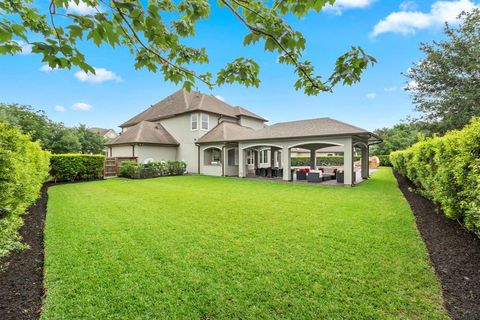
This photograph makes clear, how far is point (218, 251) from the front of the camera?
454 cm

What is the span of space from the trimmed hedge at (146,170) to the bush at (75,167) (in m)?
1.75

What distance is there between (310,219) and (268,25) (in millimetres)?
5573

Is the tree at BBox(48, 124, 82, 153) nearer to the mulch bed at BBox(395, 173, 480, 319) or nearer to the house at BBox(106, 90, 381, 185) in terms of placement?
the house at BBox(106, 90, 381, 185)

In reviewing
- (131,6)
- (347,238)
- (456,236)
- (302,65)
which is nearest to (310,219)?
(347,238)

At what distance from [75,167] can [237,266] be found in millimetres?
16685

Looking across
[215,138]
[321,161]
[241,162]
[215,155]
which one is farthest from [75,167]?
[321,161]

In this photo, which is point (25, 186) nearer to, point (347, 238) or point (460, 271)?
point (347, 238)

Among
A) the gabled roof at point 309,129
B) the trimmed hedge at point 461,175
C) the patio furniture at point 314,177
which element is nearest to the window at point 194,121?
the gabled roof at point 309,129

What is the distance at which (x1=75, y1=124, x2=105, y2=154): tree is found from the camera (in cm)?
4178

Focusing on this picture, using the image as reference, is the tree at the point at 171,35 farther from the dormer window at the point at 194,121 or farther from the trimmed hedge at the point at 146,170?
the dormer window at the point at 194,121

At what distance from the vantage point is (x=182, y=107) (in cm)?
2383

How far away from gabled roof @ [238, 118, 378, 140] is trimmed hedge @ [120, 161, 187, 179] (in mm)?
7554

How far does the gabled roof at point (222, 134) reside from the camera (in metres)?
20.0

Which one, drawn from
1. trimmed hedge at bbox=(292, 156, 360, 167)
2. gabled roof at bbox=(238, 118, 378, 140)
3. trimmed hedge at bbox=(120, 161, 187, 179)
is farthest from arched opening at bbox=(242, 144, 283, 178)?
trimmed hedge at bbox=(292, 156, 360, 167)
